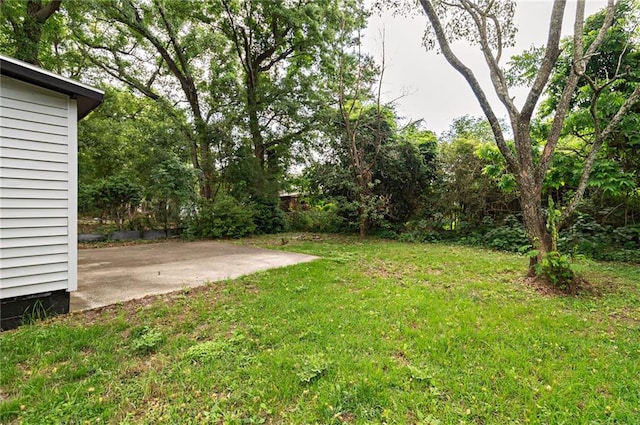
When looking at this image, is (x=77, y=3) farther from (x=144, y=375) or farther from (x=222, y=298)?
(x=144, y=375)

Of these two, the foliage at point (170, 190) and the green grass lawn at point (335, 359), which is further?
the foliage at point (170, 190)

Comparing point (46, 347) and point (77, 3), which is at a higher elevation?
point (77, 3)

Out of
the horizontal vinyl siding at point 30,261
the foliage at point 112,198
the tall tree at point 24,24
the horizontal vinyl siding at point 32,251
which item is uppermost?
the tall tree at point 24,24

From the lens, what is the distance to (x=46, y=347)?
7.75ft

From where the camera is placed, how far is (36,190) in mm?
2836

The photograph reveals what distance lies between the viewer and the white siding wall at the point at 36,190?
2.68 metres

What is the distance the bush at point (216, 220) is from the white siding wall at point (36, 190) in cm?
638

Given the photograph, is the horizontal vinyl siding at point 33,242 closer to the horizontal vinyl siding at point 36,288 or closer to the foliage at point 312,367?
the horizontal vinyl siding at point 36,288

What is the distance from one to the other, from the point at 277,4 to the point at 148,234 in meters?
8.64

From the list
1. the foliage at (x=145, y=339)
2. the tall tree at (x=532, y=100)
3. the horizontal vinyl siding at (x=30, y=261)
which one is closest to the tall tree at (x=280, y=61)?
the tall tree at (x=532, y=100)

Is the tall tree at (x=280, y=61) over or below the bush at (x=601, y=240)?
over

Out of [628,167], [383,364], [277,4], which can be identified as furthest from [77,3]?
[628,167]

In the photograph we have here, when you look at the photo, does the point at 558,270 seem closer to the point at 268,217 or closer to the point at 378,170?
the point at 378,170

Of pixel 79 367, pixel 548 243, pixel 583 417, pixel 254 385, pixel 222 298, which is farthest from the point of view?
pixel 548 243
